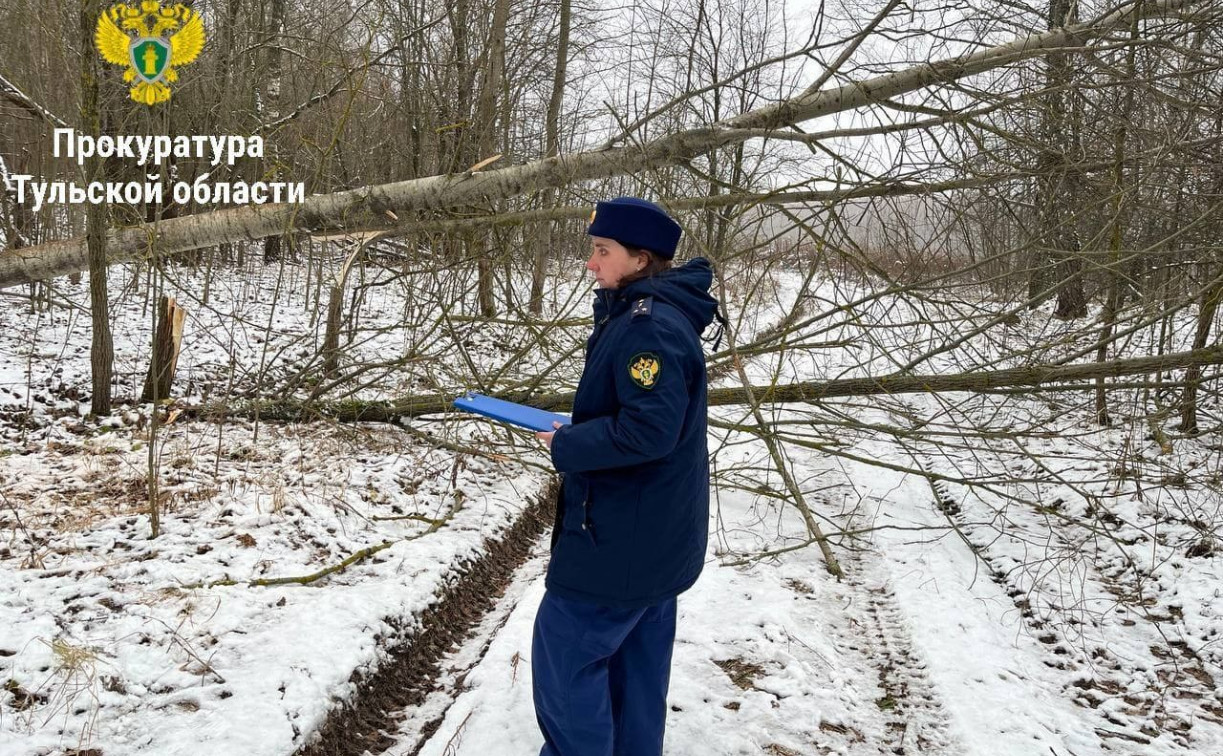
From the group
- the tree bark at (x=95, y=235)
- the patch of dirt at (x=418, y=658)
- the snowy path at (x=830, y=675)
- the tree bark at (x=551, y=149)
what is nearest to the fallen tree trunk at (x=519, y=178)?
the tree bark at (x=95, y=235)

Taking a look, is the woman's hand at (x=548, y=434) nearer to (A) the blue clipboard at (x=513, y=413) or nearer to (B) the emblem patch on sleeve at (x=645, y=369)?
(A) the blue clipboard at (x=513, y=413)

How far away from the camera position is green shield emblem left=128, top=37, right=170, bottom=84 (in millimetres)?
6758

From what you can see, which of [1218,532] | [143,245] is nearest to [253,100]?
[143,245]

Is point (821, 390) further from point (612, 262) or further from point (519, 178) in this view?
point (612, 262)

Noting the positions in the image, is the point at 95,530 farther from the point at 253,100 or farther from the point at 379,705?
the point at 253,100

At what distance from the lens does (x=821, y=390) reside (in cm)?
566

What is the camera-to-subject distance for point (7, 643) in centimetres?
311

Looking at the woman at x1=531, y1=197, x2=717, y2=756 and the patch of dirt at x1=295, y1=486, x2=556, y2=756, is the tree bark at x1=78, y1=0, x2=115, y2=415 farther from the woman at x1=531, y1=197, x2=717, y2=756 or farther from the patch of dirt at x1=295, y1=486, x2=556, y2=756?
the woman at x1=531, y1=197, x2=717, y2=756

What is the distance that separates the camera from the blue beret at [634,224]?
222 cm

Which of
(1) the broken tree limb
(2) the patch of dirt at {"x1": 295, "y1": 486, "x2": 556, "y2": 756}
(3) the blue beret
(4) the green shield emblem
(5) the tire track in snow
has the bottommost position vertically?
(2) the patch of dirt at {"x1": 295, "y1": 486, "x2": 556, "y2": 756}

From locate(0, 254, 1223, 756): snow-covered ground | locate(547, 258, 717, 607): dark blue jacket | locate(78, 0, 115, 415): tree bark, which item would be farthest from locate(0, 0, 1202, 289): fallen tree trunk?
locate(547, 258, 717, 607): dark blue jacket

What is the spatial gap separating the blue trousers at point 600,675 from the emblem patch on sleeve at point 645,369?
75cm

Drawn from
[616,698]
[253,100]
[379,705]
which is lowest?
[379,705]

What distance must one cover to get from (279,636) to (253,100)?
7361 mm
